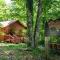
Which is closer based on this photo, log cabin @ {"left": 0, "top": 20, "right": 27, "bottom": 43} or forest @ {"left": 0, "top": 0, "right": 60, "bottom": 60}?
forest @ {"left": 0, "top": 0, "right": 60, "bottom": 60}

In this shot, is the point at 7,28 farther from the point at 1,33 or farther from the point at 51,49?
the point at 51,49

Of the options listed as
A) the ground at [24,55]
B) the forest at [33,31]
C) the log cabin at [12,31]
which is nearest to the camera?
the ground at [24,55]

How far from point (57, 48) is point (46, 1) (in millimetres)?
7944

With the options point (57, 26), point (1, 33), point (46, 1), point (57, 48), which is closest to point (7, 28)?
point (1, 33)

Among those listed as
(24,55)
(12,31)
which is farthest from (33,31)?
(12,31)

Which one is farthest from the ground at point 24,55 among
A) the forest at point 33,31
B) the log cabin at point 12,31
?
the log cabin at point 12,31

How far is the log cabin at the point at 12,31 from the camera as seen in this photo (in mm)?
Result: 31936

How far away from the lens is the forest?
13458 millimetres

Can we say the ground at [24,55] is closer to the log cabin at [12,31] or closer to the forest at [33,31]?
the forest at [33,31]

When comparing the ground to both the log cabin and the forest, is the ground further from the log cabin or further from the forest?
the log cabin

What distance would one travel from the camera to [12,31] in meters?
37.4

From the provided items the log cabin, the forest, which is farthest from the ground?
the log cabin

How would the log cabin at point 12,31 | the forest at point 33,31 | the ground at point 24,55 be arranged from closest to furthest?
the ground at point 24,55 → the forest at point 33,31 → the log cabin at point 12,31

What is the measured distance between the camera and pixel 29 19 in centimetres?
1898
